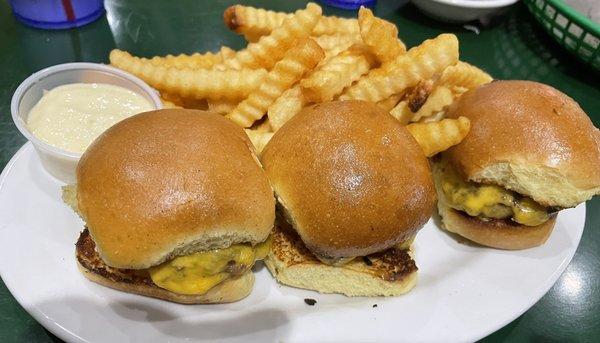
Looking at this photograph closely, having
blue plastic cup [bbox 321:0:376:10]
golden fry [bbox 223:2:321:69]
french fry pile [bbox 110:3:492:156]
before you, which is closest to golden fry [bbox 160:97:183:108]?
french fry pile [bbox 110:3:492:156]

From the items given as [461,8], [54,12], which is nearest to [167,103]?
[54,12]

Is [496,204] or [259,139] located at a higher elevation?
[259,139]

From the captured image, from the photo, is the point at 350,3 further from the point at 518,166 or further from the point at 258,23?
the point at 518,166

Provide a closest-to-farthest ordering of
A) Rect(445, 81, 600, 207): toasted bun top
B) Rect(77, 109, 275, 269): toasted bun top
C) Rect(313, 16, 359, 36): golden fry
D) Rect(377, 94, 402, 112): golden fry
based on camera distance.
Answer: Rect(77, 109, 275, 269): toasted bun top, Rect(445, 81, 600, 207): toasted bun top, Rect(377, 94, 402, 112): golden fry, Rect(313, 16, 359, 36): golden fry

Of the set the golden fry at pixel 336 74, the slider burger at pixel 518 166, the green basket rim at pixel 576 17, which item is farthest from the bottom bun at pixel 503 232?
the green basket rim at pixel 576 17

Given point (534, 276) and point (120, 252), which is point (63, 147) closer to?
point (120, 252)

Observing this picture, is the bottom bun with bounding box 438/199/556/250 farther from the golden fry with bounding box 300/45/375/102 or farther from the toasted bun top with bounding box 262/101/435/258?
the golden fry with bounding box 300/45/375/102
